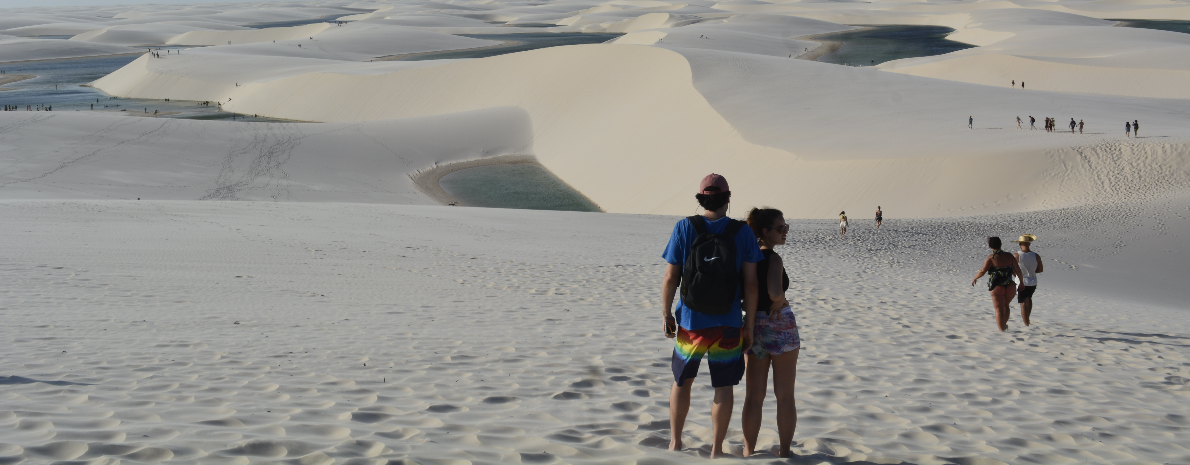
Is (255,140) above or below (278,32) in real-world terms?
below

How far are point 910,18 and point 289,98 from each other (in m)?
93.6

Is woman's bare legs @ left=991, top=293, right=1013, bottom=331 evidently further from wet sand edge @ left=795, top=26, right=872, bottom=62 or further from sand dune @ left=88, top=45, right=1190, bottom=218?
wet sand edge @ left=795, top=26, right=872, bottom=62

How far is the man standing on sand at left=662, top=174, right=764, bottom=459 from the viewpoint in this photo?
451 centimetres

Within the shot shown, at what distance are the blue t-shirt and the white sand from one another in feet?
2.48

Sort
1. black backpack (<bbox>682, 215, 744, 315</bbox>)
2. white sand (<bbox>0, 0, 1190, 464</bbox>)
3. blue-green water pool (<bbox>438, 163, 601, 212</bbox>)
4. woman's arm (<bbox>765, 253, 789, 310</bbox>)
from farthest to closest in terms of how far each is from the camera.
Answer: blue-green water pool (<bbox>438, 163, 601, 212</bbox>)
white sand (<bbox>0, 0, 1190, 464</bbox>)
woman's arm (<bbox>765, 253, 789, 310</bbox>)
black backpack (<bbox>682, 215, 744, 315</bbox>)

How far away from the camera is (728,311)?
4559 millimetres

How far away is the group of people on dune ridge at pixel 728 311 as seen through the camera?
4523 millimetres

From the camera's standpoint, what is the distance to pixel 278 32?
120188 mm

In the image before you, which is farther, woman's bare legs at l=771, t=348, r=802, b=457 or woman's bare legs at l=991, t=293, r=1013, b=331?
woman's bare legs at l=991, t=293, r=1013, b=331

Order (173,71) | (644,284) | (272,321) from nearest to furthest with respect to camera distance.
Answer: (272,321) < (644,284) < (173,71)

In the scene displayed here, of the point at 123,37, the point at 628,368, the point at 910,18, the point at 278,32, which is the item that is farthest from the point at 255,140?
the point at 910,18

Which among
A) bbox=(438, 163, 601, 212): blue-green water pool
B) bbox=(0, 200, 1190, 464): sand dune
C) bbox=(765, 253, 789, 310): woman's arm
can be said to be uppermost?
bbox=(438, 163, 601, 212): blue-green water pool

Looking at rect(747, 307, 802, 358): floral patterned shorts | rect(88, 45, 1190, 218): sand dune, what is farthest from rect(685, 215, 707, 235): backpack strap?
rect(88, 45, 1190, 218): sand dune

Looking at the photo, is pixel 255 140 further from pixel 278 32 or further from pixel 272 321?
pixel 278 32
